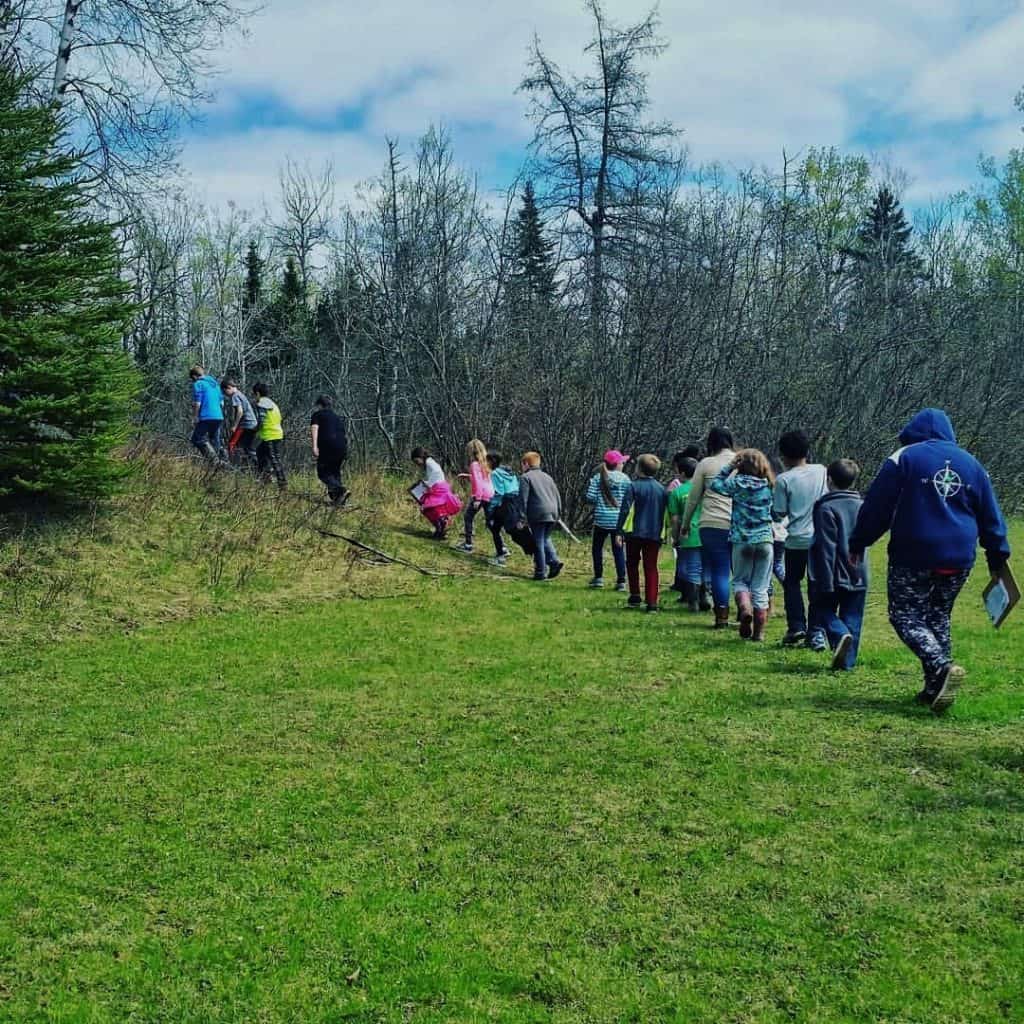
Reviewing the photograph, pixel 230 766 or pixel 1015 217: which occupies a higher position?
pixel 1015 217

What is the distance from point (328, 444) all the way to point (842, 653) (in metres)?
10.3

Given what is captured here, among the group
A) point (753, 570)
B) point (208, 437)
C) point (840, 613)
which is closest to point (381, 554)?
point (208, 437)

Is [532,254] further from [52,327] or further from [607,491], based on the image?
[52,327]

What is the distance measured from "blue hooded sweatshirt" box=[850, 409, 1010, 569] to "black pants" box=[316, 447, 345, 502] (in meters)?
11.2

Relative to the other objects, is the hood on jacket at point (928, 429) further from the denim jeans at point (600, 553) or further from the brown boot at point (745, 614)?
the denim jeans at point (600, 553)

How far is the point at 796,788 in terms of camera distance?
523 centimetres

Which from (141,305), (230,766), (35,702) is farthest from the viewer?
(141,305)

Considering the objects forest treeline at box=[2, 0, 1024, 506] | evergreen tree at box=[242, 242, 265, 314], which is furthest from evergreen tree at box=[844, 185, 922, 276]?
evergreen tree at box=[242, 242, 265, 314]

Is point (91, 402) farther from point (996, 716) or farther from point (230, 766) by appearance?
point (996, 716)

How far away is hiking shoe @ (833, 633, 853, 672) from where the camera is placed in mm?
7699

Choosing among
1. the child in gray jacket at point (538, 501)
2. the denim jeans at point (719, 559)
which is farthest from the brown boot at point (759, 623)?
the child in gray jacket at point (538, 501)

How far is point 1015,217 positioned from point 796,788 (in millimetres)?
39090

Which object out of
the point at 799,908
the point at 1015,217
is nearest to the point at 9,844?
the point at 799,908

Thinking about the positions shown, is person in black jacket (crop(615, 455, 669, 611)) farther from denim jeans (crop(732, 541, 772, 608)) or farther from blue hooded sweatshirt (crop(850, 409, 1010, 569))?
blue hooded sweatshirt (crop(850, 409, 1010, 569))
